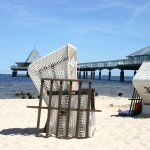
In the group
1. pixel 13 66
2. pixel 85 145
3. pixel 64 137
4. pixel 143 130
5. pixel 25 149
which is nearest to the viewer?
pixel 25 149

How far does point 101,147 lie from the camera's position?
9078mm

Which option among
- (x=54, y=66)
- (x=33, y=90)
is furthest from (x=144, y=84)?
(x=33, y=90)

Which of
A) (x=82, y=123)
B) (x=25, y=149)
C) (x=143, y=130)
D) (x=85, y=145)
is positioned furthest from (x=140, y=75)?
(x=25, y=149)

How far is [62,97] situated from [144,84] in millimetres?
5795

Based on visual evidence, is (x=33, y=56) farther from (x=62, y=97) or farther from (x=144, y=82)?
(x=62, y=97)

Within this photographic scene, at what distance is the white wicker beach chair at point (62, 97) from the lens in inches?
404

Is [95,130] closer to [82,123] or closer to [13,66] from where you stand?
[82,123]

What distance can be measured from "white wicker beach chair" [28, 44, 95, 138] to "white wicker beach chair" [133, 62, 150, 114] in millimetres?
4915

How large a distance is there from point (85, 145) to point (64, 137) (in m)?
1.10

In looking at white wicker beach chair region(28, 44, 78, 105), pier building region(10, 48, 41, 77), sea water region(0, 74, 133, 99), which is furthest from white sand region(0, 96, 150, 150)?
pier building region(10, 48, 41, 77)

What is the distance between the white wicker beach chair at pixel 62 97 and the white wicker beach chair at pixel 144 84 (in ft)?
16.1

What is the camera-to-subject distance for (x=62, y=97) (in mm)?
10469

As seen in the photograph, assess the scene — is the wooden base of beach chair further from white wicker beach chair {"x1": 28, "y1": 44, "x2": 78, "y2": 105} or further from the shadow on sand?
the shadow on sand

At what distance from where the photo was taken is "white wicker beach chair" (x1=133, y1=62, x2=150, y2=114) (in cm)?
1509
